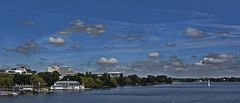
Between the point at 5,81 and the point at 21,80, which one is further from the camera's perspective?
the point at 21,80

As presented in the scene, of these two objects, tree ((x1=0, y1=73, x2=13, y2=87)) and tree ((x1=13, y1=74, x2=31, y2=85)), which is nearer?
tree ((x1=0, y1=73, x2=13, y2=87))

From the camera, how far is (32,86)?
187 metres

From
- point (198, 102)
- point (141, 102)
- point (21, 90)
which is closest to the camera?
point (198, 102)

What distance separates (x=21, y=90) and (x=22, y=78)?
95.8 ft

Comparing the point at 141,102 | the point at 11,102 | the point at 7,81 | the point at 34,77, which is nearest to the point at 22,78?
the point at 34,77

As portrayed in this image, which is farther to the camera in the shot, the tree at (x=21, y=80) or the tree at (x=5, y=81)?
the tree at (x=21, y=80)

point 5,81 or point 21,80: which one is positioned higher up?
point 21,80

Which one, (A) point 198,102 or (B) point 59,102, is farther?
(B) point 59,102

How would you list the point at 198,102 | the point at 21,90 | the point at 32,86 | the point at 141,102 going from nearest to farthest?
the point at 198,102 → the point at 141,102 → the point at 21,90 → the point at 32,86

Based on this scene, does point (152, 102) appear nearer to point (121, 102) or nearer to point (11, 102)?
point (121, 102)

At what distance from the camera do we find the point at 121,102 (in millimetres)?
106188

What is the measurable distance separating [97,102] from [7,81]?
2973 inches

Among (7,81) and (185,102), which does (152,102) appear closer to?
(185,102)

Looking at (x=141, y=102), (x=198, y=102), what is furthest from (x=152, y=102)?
(x=198, y=102)
